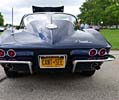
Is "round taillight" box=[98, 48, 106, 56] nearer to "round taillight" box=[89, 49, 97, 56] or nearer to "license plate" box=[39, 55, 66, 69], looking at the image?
"round taillight" box=[89, 49, 97, 56]

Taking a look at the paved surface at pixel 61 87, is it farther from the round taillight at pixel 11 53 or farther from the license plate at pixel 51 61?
the round taillight at pixel 11 53

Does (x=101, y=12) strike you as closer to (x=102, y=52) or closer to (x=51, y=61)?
(x=102, y=52)

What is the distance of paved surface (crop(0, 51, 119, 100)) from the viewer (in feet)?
17.8

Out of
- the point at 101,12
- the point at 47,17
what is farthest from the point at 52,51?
the point at 101,12

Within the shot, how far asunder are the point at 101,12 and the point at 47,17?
84.8 m

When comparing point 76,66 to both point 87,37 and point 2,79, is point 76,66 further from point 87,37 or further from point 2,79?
point 2,79

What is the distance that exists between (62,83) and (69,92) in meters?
0.77

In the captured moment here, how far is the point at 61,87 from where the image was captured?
6.11 m

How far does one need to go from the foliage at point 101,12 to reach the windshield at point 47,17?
75080 millimetres

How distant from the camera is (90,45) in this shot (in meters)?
5.81

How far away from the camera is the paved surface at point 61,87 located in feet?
17.8

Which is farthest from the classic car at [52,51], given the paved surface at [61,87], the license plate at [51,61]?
the paved surface at [61,87]

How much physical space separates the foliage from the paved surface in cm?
7554

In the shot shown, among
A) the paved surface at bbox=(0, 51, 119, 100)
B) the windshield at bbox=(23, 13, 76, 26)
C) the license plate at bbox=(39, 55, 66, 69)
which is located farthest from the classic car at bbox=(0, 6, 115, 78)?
the windshield at bbox=(23, 13, 76, 26)
